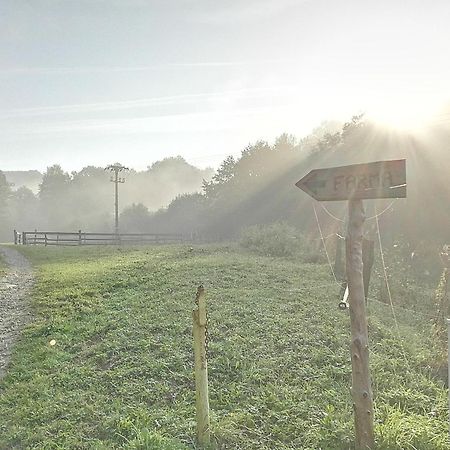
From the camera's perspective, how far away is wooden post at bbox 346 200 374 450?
388 centimetres

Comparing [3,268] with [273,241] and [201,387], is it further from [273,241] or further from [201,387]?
[201,387]

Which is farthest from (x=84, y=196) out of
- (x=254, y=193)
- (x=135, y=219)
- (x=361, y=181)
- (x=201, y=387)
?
(x=361, y=181)

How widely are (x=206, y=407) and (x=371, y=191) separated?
104 inches

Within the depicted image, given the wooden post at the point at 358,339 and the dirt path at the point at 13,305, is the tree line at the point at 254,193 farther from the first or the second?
the dirt path at the point at 13,305

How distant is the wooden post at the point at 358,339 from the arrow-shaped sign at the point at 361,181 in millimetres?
137

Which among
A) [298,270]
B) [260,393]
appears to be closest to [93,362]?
[260,393]

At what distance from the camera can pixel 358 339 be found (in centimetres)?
397

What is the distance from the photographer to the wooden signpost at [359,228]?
3.86 meters

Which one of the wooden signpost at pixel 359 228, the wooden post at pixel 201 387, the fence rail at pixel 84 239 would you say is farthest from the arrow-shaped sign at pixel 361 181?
the fence rail at pixel 84 239

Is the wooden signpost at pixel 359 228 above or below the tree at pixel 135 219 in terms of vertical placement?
below

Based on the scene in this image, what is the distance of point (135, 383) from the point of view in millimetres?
5508

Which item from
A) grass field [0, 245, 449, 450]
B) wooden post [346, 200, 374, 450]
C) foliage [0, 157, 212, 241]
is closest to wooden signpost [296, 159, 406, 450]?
wooden post [346, 200, 374, 450]

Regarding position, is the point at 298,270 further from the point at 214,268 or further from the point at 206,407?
the point at 206,407

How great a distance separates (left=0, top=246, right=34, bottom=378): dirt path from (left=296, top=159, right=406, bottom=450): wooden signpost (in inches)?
199
